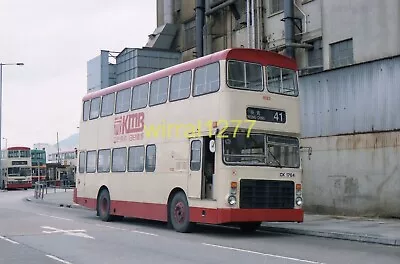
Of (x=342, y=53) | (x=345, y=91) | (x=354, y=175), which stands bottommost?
(x=354, y=175)

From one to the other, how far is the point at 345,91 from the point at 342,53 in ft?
19.8

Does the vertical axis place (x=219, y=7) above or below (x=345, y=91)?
above

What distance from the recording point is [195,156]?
627 inches

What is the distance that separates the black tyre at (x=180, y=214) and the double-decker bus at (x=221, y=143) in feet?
0.10

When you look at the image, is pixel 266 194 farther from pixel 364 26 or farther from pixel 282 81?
pixel 364 26

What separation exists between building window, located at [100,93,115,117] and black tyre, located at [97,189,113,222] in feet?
9.61

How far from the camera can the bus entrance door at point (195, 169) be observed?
15.6 meters

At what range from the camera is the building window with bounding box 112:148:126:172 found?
1978 centimetres

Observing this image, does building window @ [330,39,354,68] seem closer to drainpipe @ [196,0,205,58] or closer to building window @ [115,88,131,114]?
building window @ [115,88,131,114]

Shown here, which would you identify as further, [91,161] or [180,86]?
[91,161]

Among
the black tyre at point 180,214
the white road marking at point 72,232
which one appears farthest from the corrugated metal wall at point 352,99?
the white road marking at point 72,232

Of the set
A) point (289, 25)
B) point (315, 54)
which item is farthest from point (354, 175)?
point (289, 25)

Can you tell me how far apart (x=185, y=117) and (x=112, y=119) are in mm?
5065

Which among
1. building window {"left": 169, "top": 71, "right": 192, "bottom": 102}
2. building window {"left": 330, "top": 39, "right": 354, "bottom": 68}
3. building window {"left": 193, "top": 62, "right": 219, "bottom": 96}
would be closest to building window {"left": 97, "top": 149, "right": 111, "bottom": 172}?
building window {"left": 169, "top": 71, "right": 192, "bottom": 102}
